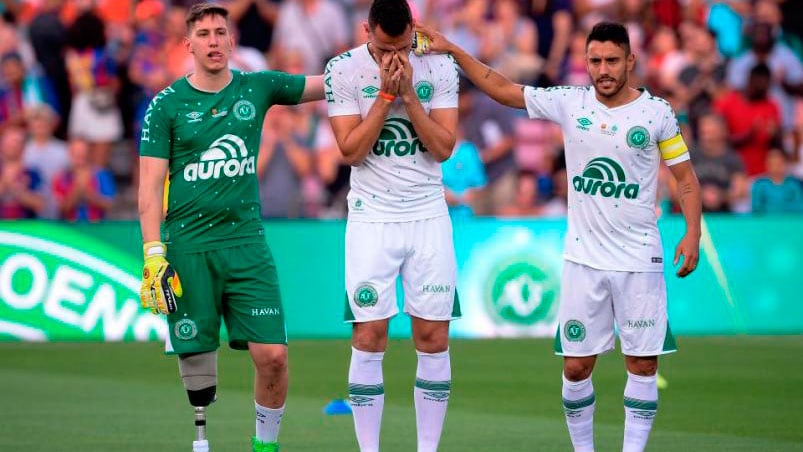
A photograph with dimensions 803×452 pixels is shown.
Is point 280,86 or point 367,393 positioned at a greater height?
point 280,86

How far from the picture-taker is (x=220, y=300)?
8.31 metres

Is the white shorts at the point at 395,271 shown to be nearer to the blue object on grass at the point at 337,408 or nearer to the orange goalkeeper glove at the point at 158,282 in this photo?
the orange goalkeeper glove at the point at 158,282

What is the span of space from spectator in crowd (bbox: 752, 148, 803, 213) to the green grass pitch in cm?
187

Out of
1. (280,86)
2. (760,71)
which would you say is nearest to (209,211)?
(280,86)

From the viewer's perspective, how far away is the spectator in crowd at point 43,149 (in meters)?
17.2

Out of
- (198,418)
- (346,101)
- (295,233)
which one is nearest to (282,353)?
(198,418)

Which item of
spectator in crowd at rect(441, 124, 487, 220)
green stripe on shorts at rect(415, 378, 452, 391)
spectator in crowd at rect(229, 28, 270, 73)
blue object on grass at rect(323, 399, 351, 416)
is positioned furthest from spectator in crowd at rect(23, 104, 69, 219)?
green stripe on shorts at rect(415, 378, 452, 391)

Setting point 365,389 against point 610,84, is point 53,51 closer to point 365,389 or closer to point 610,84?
point 365,389

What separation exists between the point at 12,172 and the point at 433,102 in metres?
9.66

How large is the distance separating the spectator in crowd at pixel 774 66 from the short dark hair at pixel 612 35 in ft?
36.2

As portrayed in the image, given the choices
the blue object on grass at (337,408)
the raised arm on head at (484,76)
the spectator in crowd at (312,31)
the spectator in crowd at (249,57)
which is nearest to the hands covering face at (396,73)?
the raised arm on head at (484,76)

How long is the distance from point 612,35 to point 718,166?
30.4 feet

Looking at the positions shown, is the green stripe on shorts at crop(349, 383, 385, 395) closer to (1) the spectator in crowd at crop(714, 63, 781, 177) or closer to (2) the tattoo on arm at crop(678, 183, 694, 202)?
(2) the tattoo on arm at crop(678, 183, 694, 202)

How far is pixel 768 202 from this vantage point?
17.1 metres
